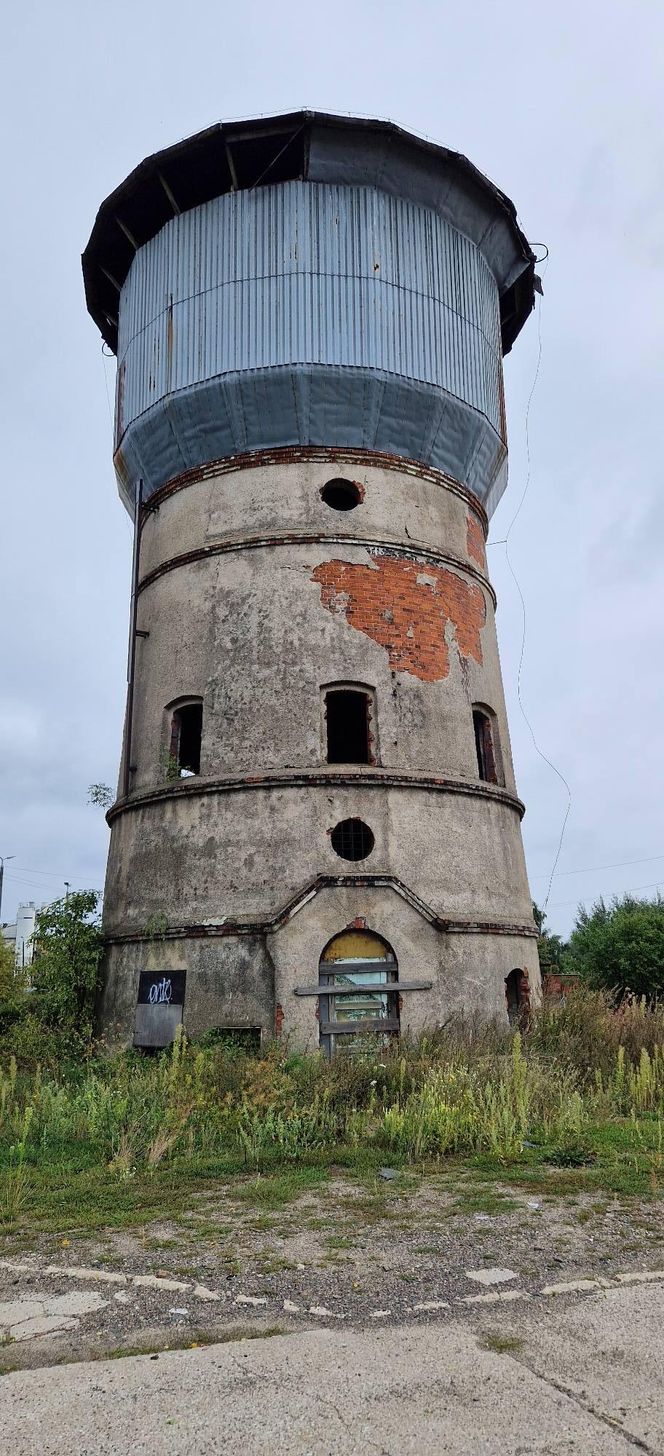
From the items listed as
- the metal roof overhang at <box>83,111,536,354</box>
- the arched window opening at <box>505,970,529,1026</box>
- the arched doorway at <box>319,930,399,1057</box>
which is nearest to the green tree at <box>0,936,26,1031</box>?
the arched doorway at <box>319,930,399,1057</box>

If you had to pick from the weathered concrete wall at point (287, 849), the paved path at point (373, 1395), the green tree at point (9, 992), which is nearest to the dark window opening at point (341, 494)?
the weathered concrete wall at point (287, 849)

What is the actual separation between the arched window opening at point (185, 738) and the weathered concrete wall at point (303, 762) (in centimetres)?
17

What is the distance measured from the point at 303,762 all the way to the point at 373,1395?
26.9ft

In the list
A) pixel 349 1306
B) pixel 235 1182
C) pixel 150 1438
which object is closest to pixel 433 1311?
pixel 349 1306

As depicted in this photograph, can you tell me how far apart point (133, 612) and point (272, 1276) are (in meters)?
10.2

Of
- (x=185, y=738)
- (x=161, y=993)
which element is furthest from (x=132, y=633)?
(x=161, y=993)

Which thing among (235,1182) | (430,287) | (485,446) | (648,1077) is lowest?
(235,1182)

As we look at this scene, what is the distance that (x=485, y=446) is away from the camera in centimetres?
1411

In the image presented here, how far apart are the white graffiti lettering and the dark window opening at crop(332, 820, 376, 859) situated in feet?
8.31

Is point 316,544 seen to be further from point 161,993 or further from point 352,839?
point 161,993

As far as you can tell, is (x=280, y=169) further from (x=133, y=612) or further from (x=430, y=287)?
(x=133, y=612)

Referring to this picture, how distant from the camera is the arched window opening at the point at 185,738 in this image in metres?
12.1

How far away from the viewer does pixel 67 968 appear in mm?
11547

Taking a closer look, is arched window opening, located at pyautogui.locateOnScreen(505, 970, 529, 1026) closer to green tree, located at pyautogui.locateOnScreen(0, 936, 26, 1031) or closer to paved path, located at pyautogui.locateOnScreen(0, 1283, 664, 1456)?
green tree, located at pyautogui.locateOnScreen(0, 936, 26, 1031)
